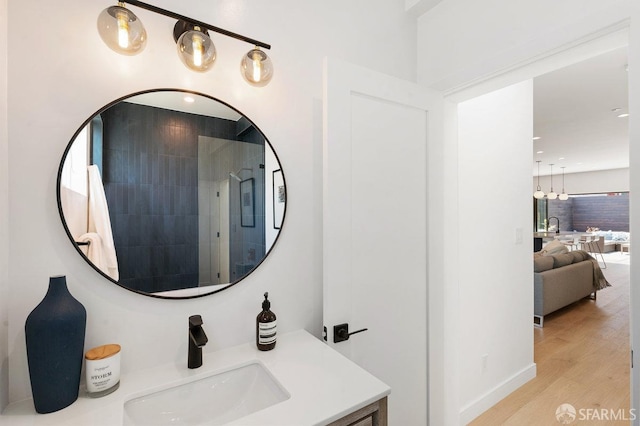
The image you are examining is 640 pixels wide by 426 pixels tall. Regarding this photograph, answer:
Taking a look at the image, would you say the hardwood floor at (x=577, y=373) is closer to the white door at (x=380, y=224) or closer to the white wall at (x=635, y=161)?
the white door at (x=380, y=224)

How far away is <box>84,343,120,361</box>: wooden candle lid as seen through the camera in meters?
0.89

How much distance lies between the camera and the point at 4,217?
85 centimetres

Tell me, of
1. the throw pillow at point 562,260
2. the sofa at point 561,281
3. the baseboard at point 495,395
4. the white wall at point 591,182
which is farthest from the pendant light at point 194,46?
the white wall at point 591,182

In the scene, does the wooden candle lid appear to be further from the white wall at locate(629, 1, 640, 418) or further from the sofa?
the sofa

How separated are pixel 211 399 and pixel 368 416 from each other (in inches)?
20.5

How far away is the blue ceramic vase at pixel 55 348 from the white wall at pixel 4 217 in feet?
0.39

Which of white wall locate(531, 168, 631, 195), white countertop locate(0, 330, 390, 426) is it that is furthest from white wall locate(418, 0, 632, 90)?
white wall locate(531, 168, 631, 195)

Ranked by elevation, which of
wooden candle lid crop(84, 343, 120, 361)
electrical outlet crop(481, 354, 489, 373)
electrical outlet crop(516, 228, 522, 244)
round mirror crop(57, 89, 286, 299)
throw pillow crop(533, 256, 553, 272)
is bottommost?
electrical outlet crop(481, 354, 489, 373)

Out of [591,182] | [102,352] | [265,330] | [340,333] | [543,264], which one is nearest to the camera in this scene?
[102,352]

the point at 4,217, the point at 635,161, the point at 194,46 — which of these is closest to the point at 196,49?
the point at 194,46

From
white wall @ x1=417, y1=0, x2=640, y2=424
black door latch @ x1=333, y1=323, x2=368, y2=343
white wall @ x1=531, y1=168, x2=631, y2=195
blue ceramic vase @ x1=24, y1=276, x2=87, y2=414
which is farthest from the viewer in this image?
white wall @ x1=531, y1=168, x2=631, y2=195

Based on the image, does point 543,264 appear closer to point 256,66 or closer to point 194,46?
point 256,66

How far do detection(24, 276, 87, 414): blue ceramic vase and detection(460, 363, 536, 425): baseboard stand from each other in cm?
226

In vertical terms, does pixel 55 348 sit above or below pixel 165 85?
below
